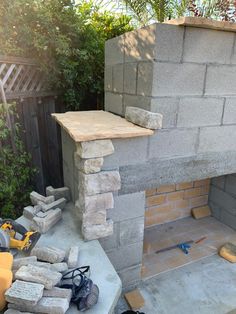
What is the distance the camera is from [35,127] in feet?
9.87

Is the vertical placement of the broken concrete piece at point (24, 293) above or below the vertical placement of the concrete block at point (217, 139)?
below

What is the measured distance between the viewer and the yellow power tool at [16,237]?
5.58 feet

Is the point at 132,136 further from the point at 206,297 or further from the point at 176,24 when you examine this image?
the point at 206,297

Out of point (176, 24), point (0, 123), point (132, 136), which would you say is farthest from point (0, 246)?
point (176, 24)

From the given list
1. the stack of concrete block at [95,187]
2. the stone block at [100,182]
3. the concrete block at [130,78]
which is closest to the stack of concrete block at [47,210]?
the stack of concrete block at [95,187]

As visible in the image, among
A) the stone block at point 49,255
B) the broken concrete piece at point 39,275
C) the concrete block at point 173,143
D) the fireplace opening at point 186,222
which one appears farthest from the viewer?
the fireplace opening at point 186,222

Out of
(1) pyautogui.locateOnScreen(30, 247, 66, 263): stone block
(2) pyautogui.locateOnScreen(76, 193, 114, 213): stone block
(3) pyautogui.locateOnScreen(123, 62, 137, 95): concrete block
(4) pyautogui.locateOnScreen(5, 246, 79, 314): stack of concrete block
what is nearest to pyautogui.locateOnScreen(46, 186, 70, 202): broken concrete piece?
(2) pyautogui.locateOnScreen(76, 193, 114, 213): stone block

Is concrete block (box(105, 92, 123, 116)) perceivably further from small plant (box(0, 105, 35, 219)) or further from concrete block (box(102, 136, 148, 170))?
small plant (box(0, 105, 35, 219))

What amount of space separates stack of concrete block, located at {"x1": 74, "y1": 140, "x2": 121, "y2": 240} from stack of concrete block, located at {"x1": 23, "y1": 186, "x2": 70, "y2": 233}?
298 millimetres

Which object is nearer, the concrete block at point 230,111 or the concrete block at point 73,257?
the concrete block at point 73,257

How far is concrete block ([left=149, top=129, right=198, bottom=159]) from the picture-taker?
6.38 feet

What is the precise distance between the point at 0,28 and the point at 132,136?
76.2 inches

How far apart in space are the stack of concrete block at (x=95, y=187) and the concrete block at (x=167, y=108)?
0.45 m

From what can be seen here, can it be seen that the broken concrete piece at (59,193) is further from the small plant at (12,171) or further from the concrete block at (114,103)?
the concrete block at (114,103)
